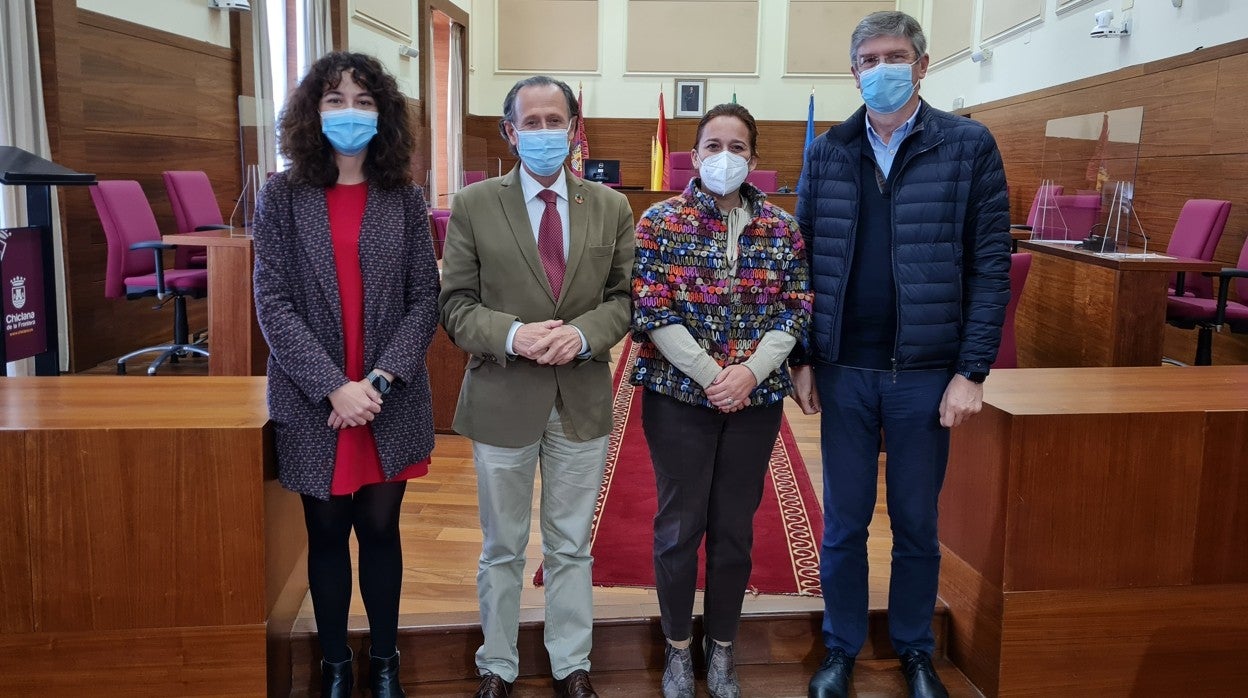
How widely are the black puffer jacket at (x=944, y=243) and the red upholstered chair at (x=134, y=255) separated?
3.87 metres

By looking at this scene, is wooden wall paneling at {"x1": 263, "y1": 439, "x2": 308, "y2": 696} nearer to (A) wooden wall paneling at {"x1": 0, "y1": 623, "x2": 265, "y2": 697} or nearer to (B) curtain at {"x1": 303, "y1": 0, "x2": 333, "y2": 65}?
(A) wooden wall paneling at {"x1": 0, "y1": 623, "x2": 265, "y2": 697}

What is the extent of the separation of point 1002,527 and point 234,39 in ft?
21.3

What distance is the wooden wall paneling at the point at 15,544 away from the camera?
180cm

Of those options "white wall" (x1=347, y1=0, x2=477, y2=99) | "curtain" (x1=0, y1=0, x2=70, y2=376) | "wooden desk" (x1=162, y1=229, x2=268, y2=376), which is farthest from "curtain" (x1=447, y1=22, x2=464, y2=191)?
"wooden desk" (x1=162, y1=229, x2=268, y2=376)

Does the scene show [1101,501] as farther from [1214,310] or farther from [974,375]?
[1214,310]

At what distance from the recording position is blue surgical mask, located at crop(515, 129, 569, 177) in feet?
6.27

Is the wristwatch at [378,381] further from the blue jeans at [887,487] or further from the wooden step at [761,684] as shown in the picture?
the blue jeans at [887,487]

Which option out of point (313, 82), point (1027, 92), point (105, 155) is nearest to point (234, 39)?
point (105, 155)

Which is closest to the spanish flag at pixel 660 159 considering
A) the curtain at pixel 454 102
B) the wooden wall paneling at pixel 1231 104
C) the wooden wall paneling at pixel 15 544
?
the curtain at pixel 454 102

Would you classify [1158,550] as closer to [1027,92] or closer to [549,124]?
[549,124]

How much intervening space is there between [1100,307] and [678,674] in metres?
3.26

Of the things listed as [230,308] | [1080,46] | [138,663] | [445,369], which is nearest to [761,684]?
[138,663]

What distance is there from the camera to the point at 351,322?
1885mm

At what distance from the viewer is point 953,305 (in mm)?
1963
